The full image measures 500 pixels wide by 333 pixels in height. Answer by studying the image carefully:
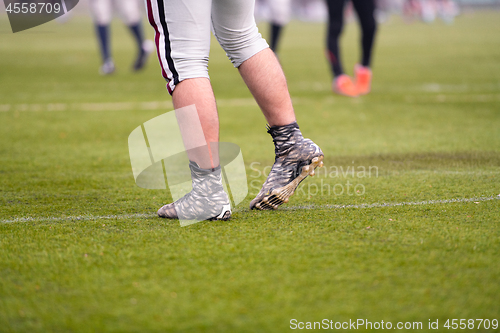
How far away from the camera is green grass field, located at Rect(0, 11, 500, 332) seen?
116 cm

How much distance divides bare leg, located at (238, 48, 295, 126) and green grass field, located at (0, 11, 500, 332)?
0.33 metres

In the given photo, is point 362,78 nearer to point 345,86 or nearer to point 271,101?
point 345,86

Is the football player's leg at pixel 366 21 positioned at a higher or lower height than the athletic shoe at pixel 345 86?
higher

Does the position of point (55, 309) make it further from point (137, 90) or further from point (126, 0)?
point (126, 0)

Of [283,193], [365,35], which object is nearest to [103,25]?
[365,35]

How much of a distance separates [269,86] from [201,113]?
288 millimetres

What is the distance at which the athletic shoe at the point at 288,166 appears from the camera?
1901 millimetres

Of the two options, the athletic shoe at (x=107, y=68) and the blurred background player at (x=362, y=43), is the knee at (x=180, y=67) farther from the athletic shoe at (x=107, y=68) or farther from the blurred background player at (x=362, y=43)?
the athletic shoe at (x=107, y=68)

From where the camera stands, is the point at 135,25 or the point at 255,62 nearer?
the point at 255,62

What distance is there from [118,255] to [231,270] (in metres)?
0.32

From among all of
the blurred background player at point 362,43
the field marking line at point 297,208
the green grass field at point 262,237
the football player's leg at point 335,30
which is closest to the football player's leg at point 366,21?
the blurred background player at point 362,43

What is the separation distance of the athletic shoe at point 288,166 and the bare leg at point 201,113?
231 millimetres

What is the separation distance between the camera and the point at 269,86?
6.27 feet

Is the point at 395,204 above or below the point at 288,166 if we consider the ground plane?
below
